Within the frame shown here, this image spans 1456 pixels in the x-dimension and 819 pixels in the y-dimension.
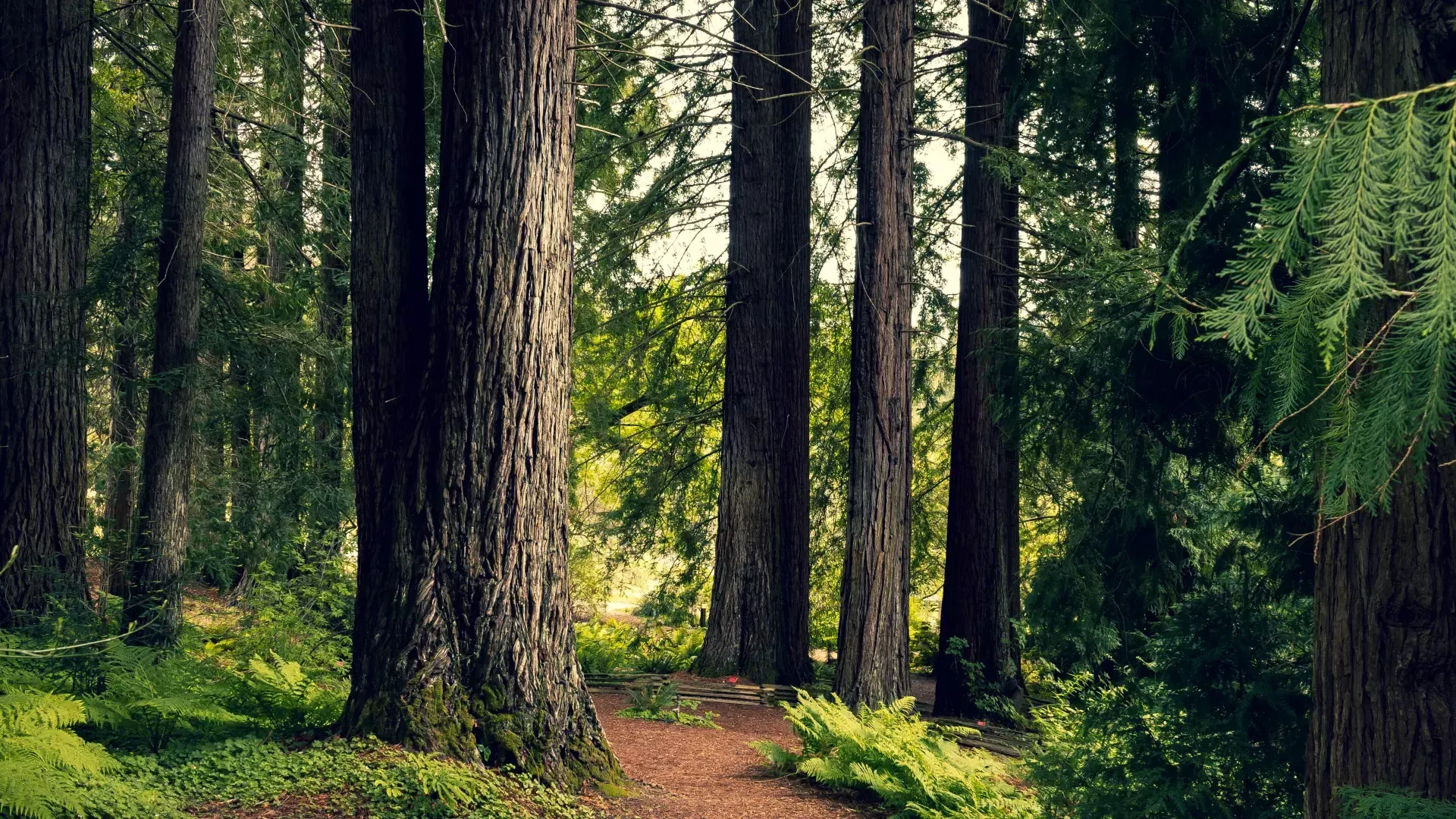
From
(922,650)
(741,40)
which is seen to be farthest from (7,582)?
(922,650)

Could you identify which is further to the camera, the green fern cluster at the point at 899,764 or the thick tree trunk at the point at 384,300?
the green fern cluster at the point at 899,764

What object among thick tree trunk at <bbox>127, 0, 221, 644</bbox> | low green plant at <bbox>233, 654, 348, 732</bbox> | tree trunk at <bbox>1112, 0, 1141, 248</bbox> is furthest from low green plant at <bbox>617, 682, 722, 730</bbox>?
tree trunk at <bbox>1112, 0, 1141, 248</bbox>

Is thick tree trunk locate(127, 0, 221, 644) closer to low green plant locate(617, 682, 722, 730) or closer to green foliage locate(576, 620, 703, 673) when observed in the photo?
low green plant locate(617, 682, 722, 730)

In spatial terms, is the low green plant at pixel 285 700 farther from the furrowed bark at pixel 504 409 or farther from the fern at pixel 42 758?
the fern at pixel 42 758

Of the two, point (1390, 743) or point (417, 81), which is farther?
point (417, 81)

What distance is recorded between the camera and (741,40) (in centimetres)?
1118

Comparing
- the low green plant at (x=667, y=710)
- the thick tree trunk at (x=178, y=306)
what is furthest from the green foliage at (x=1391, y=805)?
the thick tree trunk at (x=178, y=306)

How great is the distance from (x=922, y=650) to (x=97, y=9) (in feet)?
47.2

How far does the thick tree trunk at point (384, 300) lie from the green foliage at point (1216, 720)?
12.1 ft

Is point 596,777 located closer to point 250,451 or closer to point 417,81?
point 417,81

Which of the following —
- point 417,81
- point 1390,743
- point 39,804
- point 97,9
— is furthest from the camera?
point 97,9

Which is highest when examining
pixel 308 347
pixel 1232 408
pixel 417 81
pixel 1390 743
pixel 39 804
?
pixel 417 81

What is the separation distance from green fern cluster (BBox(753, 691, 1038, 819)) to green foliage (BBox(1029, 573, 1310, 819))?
90 cm

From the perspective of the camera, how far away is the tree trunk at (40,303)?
23.6ft
